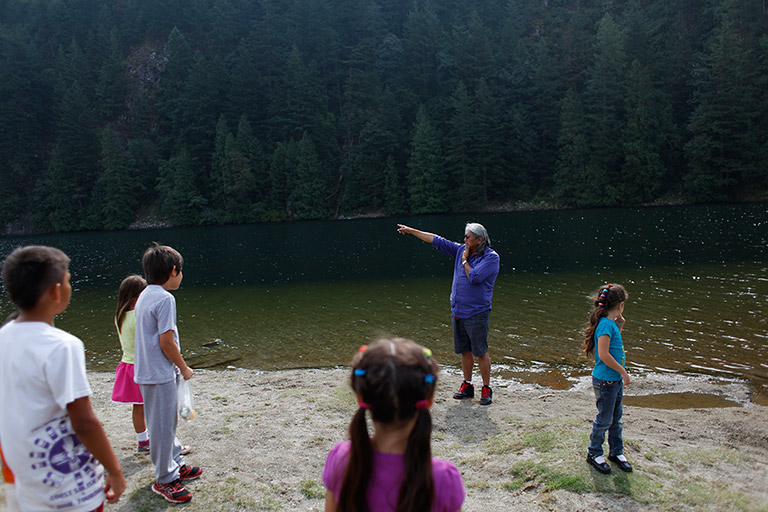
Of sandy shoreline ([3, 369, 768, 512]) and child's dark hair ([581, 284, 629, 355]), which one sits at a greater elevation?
child's dark hair ([581, 284, 629, 355])

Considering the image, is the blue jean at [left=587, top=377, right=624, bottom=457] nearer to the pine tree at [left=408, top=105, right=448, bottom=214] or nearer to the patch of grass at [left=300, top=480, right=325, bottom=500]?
the patch of grass at [left=300, top=480, right=325, bottom=500]

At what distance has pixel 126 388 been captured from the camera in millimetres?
5086

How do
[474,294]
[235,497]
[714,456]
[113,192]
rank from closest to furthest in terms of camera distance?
[235,497], [714,456], [474,294], [113,192]

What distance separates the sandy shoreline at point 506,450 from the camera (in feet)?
13.4

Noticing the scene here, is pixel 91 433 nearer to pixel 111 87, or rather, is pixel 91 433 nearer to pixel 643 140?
pixel 643 140

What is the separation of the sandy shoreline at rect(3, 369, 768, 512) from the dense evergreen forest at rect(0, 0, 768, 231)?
48.4 metres

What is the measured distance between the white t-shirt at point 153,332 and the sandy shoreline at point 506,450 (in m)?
1.02

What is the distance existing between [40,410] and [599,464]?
4.05 metres

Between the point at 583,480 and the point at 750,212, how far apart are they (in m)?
37.9

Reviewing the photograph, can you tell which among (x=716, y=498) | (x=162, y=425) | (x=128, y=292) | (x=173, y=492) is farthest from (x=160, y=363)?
(x=716, y=498)

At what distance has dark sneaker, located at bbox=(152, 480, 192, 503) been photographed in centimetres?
408

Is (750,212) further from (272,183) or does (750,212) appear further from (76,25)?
(76,25)

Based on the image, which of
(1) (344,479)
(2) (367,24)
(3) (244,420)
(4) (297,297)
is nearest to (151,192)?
(2) (367,24)

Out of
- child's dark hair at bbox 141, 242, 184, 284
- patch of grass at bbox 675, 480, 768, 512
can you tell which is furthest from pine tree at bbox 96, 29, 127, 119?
patch of grass at bbox 675, 480, 768, 512
